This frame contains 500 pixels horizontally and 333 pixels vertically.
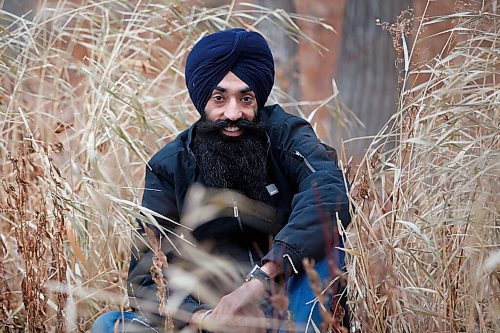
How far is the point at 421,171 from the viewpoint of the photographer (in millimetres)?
2996

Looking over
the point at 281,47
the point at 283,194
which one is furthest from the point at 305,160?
the point at 281,47

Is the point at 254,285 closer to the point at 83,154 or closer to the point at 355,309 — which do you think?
the point at 355,309

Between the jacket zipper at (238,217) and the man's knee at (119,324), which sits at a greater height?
the jacket zipper at (238,217)

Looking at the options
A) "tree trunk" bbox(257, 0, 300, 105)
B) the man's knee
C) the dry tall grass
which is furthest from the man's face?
"tree trunk" bbox(257, 0, 300, 105)

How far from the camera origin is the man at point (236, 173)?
3.11 m

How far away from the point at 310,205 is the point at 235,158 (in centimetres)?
41

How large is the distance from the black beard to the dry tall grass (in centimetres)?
43

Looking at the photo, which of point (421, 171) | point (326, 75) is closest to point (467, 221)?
point (421, 171)

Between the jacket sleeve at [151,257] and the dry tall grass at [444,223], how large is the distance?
1.97ft

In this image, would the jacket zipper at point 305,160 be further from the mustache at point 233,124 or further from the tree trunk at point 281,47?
the tree trunk at point 281,47

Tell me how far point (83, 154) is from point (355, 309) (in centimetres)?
149

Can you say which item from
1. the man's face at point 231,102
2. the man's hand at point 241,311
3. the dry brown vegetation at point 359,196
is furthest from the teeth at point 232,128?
the man's hand at point 241,311

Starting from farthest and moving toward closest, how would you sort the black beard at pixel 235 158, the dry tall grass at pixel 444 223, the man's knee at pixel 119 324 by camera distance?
1. the black beard at pixel 235 158
2. the man's knee at pixel 119 324
3. the dry tall grass at pixel 444 223

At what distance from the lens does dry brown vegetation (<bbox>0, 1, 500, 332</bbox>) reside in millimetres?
2766
